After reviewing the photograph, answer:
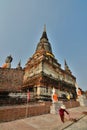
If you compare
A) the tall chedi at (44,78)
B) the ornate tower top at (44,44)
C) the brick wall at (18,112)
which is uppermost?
the ornate tower top at (44,44)

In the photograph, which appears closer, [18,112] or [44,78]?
[18,112]

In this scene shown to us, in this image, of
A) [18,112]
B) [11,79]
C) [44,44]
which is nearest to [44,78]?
[11,79]

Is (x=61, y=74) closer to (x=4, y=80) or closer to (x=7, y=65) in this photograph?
(x=4, y=80)

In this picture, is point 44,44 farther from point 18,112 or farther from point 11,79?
point 18,112

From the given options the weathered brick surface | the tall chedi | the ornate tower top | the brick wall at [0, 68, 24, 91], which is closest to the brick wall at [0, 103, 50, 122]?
the weathered brick surface

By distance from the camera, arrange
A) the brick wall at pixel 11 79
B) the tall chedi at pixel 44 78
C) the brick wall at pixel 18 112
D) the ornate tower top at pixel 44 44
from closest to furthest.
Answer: the brick wall at pixel 18 112, the tall chedi at pixel 44 78, the brick wall at pixel 11 79, the ornate tower top at pixel 44 44

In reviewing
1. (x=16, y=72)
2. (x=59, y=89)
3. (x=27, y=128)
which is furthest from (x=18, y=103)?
(x=16, y=72)

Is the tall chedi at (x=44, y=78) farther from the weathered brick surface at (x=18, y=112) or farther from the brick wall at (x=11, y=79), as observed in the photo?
the weathered brick surface at (x=18, y=112)

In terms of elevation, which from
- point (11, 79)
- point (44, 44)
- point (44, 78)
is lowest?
point (44, 78)

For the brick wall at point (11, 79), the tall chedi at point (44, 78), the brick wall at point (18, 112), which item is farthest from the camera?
the brick wall at point (11, 79)

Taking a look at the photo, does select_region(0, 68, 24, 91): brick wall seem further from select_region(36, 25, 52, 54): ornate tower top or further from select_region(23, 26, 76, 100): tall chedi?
select_region(36, 25, 52, 54): ornate tower top

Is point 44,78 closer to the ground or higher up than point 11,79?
closer to the ground

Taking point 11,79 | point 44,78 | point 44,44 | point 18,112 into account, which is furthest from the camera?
point 44,44

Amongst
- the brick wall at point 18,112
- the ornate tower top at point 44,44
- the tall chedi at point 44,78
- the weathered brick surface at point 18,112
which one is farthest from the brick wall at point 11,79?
the brick wall at point 18,112
